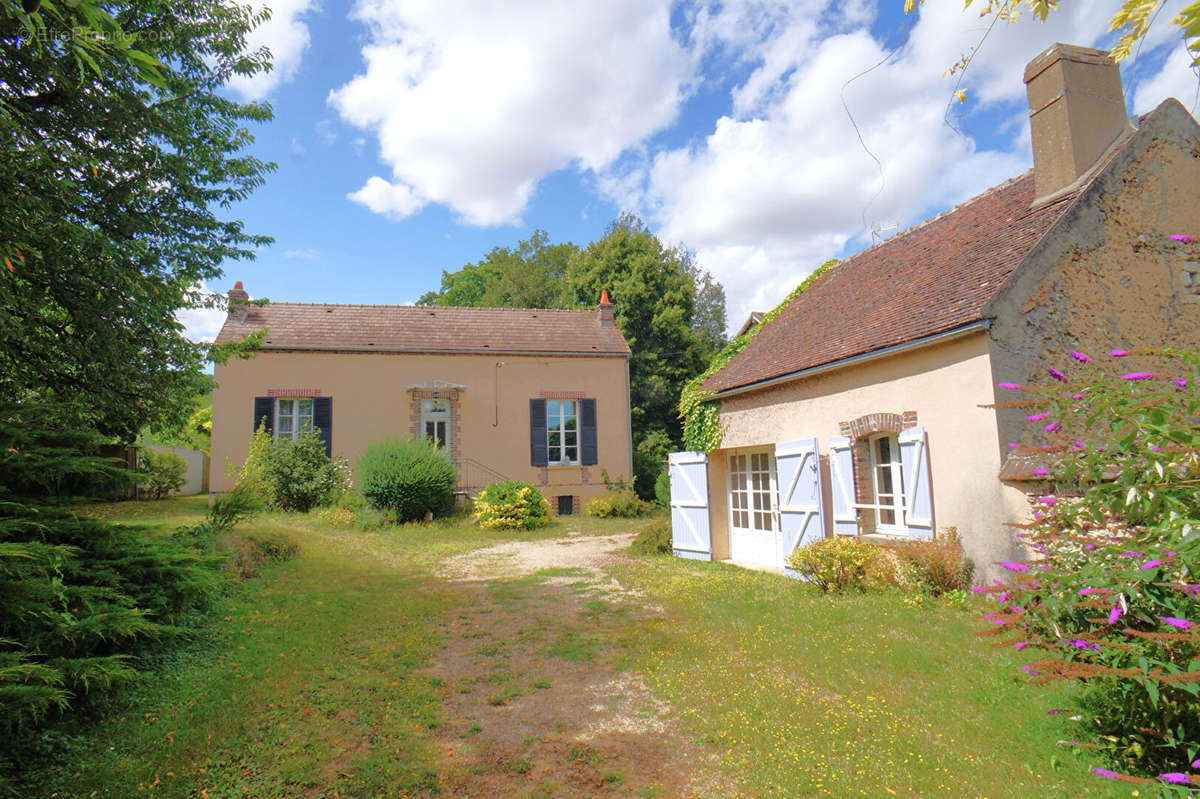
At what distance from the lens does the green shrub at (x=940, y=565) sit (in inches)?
269

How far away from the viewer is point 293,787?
3506 millimetres

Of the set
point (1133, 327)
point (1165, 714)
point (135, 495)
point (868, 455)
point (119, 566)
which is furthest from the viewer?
point (135, 495)

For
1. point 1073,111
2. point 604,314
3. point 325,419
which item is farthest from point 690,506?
point 325,419

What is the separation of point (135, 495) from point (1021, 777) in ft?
59.6

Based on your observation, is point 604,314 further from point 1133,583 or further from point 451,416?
point 1133,583

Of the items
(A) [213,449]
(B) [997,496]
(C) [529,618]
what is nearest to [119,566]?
(C) [529,618]

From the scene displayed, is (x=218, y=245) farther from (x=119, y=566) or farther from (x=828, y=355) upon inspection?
(x=828, y=355)

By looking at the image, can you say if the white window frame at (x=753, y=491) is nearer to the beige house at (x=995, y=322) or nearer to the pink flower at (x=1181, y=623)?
the beige house at (x=995, y=322)

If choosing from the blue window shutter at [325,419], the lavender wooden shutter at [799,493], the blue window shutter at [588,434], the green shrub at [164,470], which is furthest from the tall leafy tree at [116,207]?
the blue window shutter at [588,434]

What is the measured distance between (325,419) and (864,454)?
12.9 metres

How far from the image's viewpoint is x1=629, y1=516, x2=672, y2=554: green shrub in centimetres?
1159

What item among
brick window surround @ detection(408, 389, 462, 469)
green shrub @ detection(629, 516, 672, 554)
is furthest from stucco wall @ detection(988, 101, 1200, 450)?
brick window surround @ detection(408, 389, 462, 469)

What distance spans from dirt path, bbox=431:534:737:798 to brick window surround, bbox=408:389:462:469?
9041 mm

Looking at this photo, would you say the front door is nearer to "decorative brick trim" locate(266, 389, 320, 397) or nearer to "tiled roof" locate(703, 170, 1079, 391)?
"tiled roof" locate(703, 170, 1079, 391)
